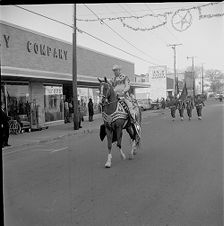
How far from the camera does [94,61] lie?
91.8ft

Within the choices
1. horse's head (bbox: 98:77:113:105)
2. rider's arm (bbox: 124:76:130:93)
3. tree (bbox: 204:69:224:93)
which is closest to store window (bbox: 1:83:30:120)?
tree (bbox: 204:69:224:93)

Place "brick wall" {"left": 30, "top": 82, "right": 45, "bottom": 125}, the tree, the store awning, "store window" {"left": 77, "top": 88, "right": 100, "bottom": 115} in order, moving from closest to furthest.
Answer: the tree → the store awning → "brick wall" {"left": 30, "top": 82, "right": 45, "bottom": 125} → "store window" {"left": 77, "top": 88, "right": 100, "bottom": 115}

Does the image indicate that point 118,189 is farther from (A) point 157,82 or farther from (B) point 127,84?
(A) point 157,82

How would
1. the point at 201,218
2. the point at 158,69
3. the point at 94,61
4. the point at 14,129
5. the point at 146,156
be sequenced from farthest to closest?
the point at 158,69 < the point at 94,61 < the point at 14,129 < the point at 146,156 < the point at 201,218

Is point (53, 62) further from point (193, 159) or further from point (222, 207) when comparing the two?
point (222, 207)

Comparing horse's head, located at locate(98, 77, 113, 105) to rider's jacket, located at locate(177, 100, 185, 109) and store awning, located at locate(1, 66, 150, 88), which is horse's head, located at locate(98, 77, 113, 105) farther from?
rider's jacket, located at locate(177, 100, 185, 109)

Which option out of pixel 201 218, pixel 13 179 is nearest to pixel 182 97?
pixel 13 179

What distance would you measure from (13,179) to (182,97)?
17627mm

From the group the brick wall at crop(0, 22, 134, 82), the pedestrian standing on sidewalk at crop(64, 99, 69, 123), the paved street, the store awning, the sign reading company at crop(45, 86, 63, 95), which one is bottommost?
the paved street

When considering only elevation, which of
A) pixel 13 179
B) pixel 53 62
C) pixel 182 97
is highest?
pixel 53 62

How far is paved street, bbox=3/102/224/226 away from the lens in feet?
14.7

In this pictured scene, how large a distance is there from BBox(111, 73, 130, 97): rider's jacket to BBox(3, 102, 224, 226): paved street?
164 cm

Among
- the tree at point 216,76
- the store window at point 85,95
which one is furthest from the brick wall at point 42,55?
the tree at point 216,76

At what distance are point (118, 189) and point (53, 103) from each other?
18.3 m
